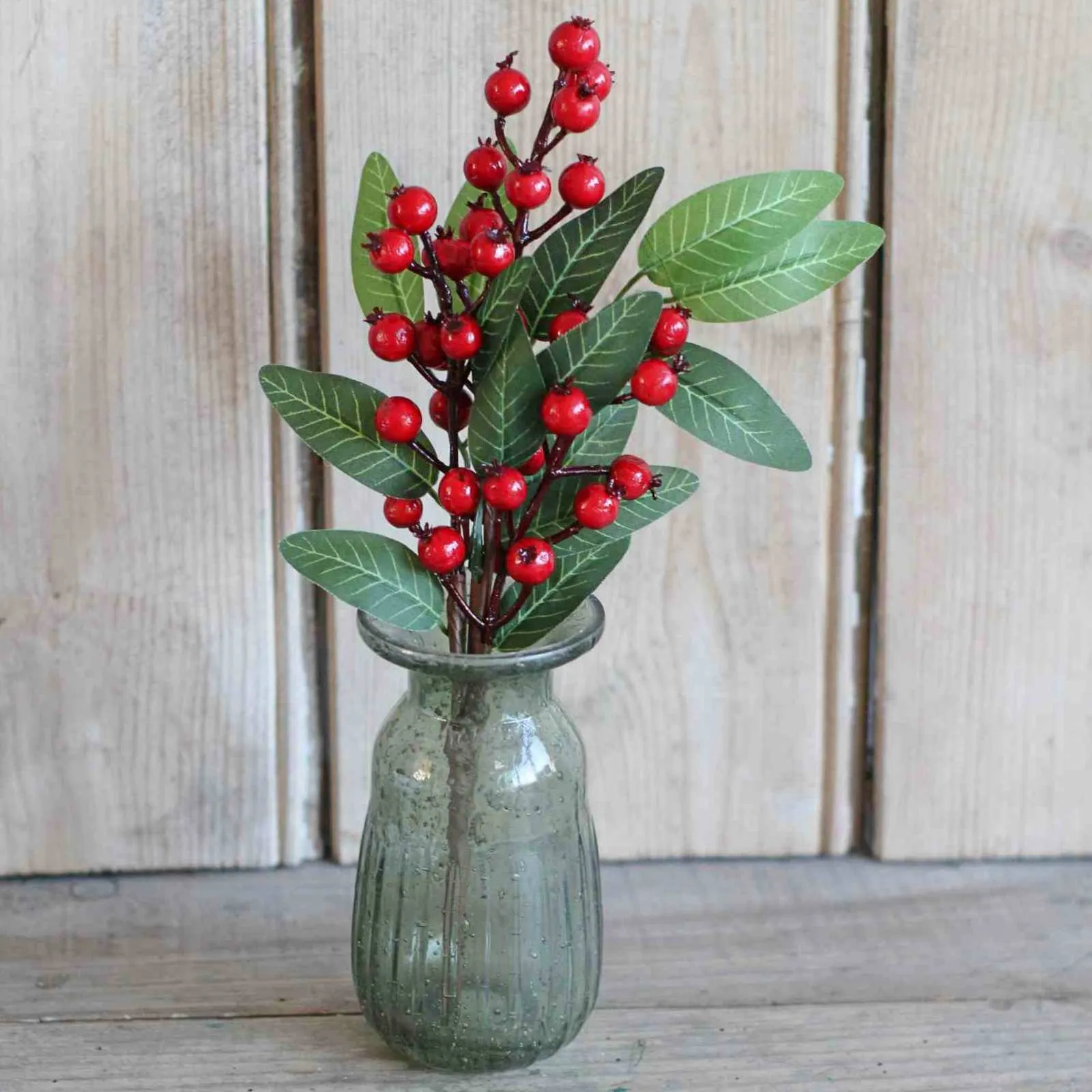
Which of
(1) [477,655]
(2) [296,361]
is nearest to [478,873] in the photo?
(1) [477,655]

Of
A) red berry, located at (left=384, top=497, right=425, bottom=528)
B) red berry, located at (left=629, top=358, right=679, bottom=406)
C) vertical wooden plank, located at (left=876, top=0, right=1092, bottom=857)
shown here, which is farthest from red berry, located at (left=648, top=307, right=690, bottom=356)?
vertical wooden plank, located at (left=876, top=0, right=1092, bottom=857)

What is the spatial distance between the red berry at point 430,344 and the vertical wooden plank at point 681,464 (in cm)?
19

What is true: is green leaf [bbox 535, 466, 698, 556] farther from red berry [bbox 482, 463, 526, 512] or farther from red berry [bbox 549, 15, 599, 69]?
red berry [bbox 549, 15, 599, 69]

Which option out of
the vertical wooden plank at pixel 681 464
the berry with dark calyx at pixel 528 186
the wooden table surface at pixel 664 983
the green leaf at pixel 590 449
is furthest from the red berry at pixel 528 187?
the wooden table surface at pixel 664 983

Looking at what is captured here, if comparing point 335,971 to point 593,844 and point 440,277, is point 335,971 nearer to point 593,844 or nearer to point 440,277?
point 593,844

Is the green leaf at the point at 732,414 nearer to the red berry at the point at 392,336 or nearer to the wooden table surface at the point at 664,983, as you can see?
the red berry at the point at 392,336

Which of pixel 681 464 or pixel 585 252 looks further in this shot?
pixel 681 464

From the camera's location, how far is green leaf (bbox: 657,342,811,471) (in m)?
0.67

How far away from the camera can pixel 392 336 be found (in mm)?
634

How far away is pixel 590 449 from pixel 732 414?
0.21 feet

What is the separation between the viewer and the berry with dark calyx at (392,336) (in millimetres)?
634

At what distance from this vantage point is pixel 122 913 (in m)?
0.87

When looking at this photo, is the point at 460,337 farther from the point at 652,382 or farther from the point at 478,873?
the point at 478,873

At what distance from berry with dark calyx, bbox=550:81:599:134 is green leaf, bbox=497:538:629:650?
0.61 feet
